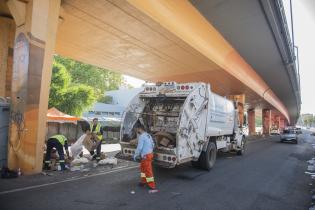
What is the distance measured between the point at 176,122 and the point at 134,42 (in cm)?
531

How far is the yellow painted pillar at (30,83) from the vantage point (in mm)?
7520

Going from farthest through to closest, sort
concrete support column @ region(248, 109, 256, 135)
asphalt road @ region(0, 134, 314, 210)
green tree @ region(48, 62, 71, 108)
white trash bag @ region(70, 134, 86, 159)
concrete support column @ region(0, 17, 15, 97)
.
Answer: concrete support column @ region(248, 109, 256, 135) < green tree @ region(48, 62, 71, 108) < concrete support column @ region(0, 17, 15, 97) < white trash bag @ region(70, 134, 86, 159) < asphalt road @ region(0, 134, 314, 210)

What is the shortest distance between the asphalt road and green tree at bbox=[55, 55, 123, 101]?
35.1m

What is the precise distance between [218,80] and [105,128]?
33.6 feet

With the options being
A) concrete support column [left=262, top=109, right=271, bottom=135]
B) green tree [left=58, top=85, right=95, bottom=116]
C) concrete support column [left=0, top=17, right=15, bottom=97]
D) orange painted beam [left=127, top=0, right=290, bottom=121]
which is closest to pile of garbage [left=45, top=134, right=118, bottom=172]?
concrete support column [left=0, top=17, right=15, bottom=97]

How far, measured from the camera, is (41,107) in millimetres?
7793

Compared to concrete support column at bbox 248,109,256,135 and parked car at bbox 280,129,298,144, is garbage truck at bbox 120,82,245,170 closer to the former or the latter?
parked car at bbox 280,129,298,144

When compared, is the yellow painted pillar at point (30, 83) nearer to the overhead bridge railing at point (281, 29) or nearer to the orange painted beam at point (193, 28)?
the orange painted beam at point (193, 28)

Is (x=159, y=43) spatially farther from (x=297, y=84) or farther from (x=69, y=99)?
(x=297, y=84)

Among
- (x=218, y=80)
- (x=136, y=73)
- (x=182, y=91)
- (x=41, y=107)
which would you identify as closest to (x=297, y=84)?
(x=218, y=80)

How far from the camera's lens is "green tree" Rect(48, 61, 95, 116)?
25250 millimetres

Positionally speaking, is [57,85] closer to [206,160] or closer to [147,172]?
[206,160]

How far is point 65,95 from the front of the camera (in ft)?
84.1

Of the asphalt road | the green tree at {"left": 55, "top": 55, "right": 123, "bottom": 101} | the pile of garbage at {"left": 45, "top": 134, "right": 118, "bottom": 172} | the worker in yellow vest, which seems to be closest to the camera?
the asphalt road
